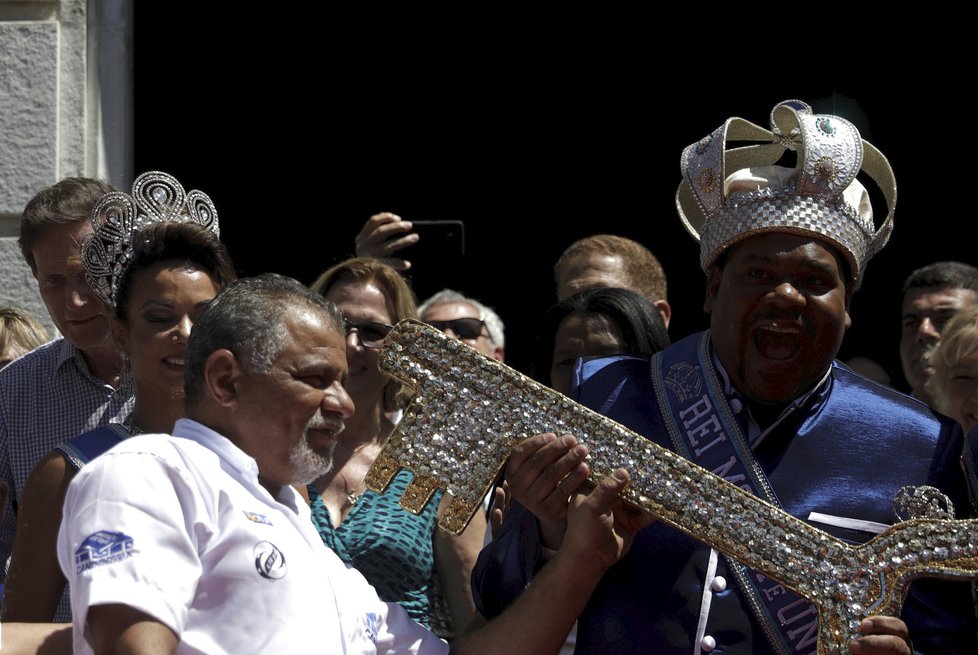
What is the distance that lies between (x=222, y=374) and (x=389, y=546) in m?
0.87

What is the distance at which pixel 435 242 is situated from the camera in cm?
678

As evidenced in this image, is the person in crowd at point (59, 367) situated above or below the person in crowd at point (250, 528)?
below

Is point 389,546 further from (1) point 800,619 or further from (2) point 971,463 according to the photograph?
(2) point 971,463

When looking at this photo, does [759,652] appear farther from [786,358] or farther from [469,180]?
[469,180]

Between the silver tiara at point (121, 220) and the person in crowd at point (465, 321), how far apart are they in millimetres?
1289

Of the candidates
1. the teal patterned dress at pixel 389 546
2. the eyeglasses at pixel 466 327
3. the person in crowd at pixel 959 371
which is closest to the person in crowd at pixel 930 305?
the person in crowd at pixel 959 371

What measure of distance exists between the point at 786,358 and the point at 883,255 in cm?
461

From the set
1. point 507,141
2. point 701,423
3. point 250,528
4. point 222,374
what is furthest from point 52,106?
point 250,528

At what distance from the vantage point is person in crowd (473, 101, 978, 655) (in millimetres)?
2959

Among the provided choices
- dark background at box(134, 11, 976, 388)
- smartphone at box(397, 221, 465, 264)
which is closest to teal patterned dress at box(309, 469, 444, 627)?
smartphone at box(397, 221, 465, 264)

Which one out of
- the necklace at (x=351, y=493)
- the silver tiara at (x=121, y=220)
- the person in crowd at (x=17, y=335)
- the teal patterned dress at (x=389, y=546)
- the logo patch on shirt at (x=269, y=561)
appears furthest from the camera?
the person in crowd at (x=17, y=335)

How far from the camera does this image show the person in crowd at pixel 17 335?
480 cm

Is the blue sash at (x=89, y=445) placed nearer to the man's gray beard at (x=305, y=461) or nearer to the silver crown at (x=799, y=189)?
the man's gray beard at (x=305, y=461)

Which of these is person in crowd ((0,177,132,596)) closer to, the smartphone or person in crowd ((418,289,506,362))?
person in crowd ((418,289,506,362))
